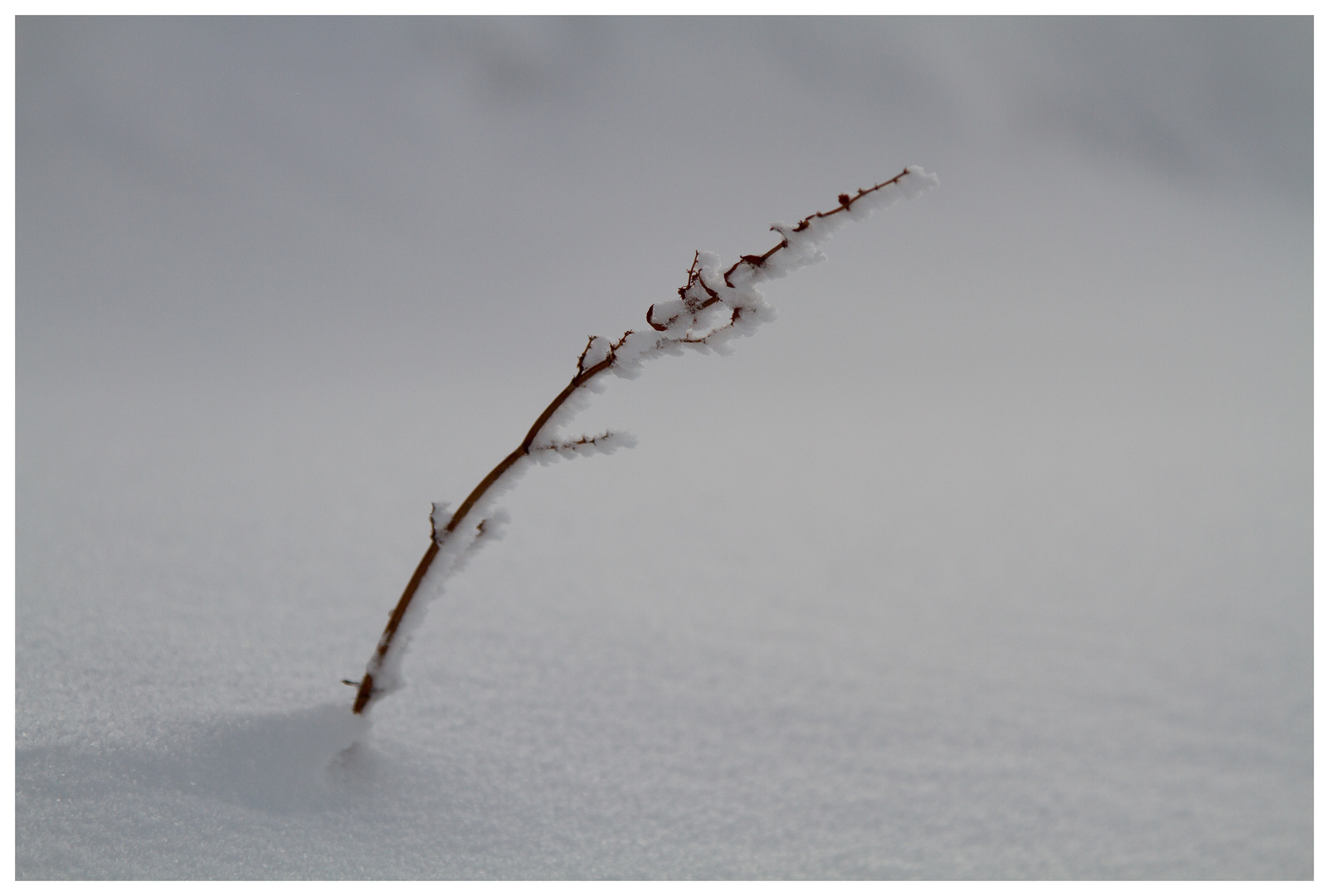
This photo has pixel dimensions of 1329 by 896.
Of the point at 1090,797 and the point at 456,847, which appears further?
the point at 1090,797

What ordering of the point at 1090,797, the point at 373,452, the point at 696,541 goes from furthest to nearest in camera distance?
the point at 373,452
the point at 696,541
the point at 1090,797

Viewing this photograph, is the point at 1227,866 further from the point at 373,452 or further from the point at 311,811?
the point at 373,452

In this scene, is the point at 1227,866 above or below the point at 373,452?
below

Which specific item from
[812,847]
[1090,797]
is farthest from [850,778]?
[1090,797]

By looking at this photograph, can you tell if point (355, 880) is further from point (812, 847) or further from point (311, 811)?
point (812, 847)

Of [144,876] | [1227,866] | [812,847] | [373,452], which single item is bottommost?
[1227,866]

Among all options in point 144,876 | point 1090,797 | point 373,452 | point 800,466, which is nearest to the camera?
point 144,876
